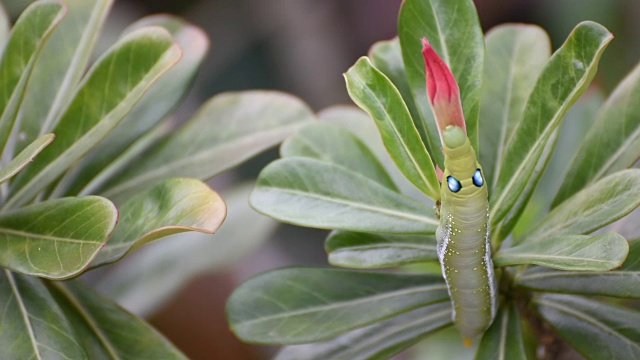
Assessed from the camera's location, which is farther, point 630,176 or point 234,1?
point 234,1

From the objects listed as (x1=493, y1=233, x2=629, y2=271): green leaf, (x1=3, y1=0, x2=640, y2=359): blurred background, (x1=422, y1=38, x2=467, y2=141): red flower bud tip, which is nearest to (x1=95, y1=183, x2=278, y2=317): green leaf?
(x1=493, y1=233, x2=629, y2=271): green leaf

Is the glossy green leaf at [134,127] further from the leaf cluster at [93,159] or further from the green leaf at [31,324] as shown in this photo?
the green leaf at [31,324]

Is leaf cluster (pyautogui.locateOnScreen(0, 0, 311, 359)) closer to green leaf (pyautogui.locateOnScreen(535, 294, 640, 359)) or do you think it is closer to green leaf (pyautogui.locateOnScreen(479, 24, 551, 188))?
green leaf (pyautogui.locateOnScreen(479, 24, 551, 188))

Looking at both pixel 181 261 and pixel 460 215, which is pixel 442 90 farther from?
pixel 181 261

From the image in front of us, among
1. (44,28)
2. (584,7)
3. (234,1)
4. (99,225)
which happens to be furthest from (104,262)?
(234,1)

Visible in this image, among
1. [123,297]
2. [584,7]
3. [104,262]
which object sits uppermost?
[104,262]

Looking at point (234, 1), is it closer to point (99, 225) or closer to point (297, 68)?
point (297, 68)

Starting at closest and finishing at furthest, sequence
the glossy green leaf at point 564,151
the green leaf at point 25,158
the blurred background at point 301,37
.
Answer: the green leaf at point 25,158
the glossy green leaf at point 564,151
the blurred background at point 301,37

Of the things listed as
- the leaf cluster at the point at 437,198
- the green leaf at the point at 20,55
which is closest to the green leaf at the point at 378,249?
the leaf cluster at the point at 437,198
